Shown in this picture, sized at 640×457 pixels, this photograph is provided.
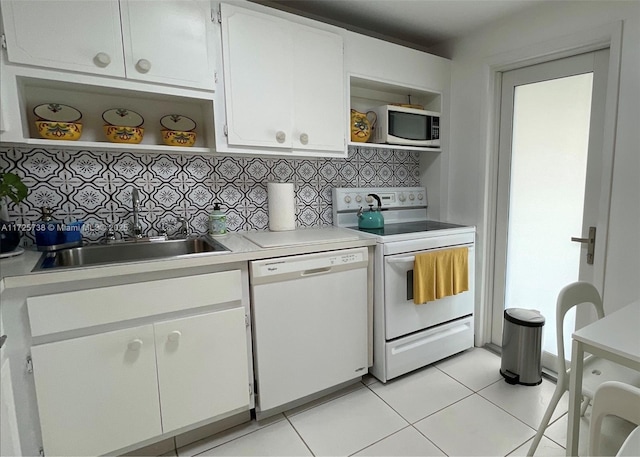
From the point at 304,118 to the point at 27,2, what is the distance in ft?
4.09

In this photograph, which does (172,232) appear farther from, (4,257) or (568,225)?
(568,225)

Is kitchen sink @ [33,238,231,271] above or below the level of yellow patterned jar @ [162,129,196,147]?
below

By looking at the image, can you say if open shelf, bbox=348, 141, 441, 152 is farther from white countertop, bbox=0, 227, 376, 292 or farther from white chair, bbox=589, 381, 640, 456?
white chair, bbox=589, 381, 640, 456

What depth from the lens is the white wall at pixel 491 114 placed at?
5.64ft

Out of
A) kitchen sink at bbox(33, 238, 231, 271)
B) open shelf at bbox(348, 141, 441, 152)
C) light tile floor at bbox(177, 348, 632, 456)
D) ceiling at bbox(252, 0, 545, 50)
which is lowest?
light tile floor at bbox(177, 348, 632, 456)

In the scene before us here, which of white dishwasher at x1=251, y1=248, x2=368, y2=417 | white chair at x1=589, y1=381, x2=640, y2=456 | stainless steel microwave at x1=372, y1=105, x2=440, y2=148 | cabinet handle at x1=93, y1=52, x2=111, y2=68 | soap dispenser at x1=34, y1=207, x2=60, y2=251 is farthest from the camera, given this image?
stainless steel microwave at x1=372, y1=105, x2=440, y2=148

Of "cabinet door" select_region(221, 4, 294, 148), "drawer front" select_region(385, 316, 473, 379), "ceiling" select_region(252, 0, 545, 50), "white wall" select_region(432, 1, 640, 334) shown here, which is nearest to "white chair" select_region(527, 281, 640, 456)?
"white wall" select_region(432, 1, 640, 334)

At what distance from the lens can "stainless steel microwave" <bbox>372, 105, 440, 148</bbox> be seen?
231cm

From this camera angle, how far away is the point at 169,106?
1924mm

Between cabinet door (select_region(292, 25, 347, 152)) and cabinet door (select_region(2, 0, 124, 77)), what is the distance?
0.87m

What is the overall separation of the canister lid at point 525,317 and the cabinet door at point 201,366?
5.34 ft

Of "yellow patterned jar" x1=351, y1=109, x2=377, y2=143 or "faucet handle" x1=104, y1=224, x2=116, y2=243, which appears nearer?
"faucet handle" x1=104, y1=224, x2=116, y2=243

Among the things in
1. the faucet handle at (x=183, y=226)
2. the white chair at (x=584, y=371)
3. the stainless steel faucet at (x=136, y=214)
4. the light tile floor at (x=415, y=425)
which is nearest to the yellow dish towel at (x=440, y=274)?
the light tile floor at (x=415, y=425)

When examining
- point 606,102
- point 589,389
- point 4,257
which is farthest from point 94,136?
point 606,102
